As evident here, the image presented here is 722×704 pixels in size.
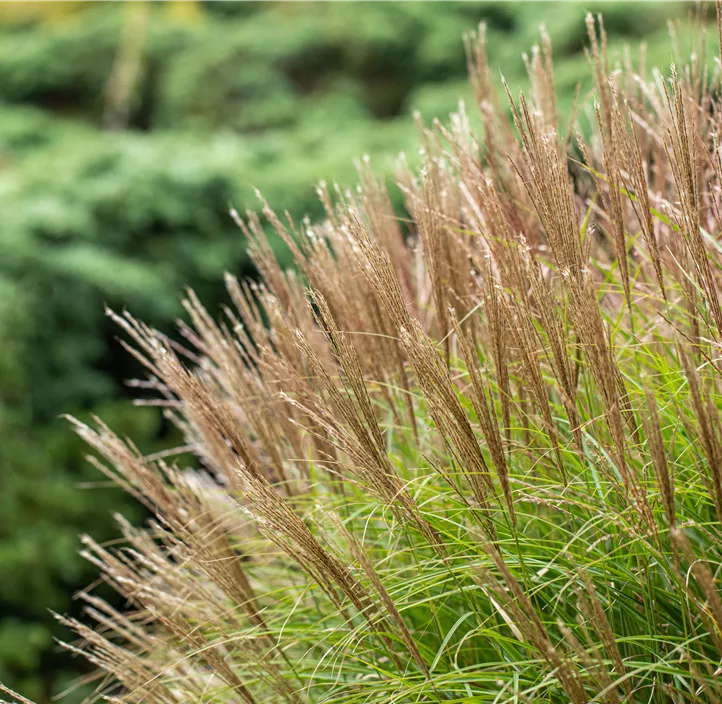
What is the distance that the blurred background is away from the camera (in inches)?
151

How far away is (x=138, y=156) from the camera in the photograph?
18.1 feet

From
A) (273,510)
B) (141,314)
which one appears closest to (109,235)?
(141,314)

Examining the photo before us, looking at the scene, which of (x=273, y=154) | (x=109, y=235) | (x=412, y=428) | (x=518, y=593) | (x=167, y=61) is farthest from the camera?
(x=167, y=61)

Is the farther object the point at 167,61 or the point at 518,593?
the point at 167,61

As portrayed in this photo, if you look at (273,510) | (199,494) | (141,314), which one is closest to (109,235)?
(141,314)

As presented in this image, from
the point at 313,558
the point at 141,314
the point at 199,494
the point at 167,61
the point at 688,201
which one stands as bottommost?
the point at 141,314

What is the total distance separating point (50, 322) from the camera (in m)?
4.61

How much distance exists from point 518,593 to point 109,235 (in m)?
4.78

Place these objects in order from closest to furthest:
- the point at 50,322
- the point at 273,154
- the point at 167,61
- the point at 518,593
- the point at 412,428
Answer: the point at 518,593 → the point at 412,428 → the point at 50,322 → the point at 273,154 → the point at 167,61

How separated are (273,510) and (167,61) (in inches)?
336

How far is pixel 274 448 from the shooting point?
5.32 ft

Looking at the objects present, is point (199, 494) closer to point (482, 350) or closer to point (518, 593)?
point (482, 350)

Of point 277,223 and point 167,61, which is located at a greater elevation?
point 167,61

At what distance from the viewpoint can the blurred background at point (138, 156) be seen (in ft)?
12.5
